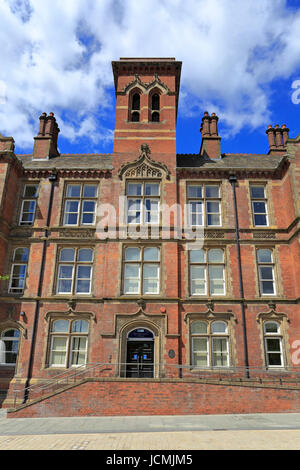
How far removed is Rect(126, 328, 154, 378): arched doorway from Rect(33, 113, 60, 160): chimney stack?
13.5 meters

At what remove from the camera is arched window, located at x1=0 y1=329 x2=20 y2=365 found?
58.2 feet

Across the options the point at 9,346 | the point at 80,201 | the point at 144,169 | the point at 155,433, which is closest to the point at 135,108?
the point at 144,169

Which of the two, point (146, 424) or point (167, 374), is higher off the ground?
point (167, 374)

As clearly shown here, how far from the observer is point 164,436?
32.2 ft

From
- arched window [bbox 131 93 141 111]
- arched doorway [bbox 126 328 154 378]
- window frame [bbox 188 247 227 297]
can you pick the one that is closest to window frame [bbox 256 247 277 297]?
window frame [bbox 188 247 227 297]

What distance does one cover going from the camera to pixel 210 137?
2370 cm

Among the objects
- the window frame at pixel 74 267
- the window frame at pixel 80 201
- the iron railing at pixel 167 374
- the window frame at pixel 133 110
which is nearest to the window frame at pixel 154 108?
the window frame at pixel 133 110

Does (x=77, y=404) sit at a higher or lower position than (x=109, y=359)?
lower

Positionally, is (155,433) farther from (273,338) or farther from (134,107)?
(134,107)

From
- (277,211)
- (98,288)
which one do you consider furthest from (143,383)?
(277,211)

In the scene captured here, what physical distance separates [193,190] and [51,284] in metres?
9.98

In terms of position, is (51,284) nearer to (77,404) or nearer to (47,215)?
(47,215)

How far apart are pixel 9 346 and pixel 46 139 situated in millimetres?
13776

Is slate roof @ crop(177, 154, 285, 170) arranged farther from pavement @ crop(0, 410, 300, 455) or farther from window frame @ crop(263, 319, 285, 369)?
pavement @ crop(0, 410, 300, 455)
